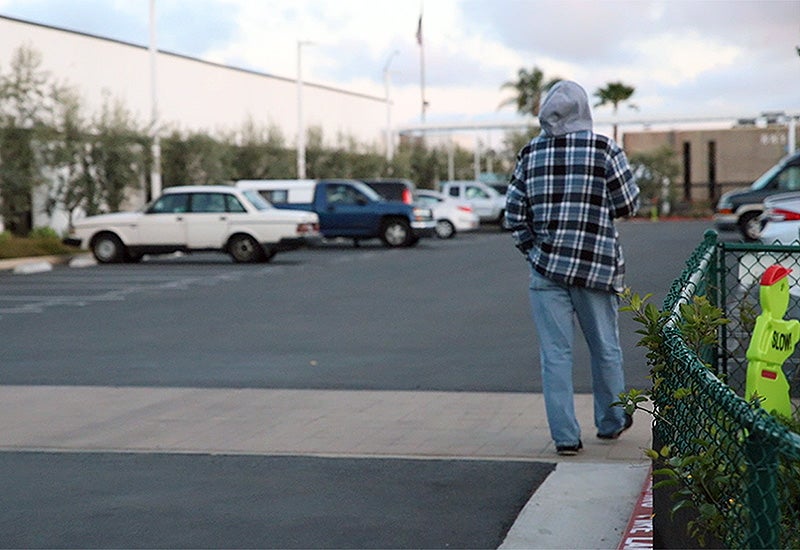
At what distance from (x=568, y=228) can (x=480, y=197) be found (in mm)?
41543

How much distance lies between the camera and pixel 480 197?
161ft

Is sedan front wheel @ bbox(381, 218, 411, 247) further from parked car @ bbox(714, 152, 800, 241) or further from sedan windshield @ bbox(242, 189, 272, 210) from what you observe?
parked car @ bbox(714, 152, 800, 241)

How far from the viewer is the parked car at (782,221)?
15.7 metres

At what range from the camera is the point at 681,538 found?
406 centimetres

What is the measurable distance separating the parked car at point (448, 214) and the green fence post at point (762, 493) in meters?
39.2

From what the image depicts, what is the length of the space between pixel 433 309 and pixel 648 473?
33.2 feet

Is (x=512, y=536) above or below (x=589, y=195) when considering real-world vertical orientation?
below

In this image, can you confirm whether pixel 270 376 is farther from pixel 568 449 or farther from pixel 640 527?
pixel 640 527

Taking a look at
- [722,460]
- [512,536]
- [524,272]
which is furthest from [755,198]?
[722,460]

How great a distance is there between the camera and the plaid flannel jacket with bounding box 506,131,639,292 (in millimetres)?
7488

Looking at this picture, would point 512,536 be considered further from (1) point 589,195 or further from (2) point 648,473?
(1) point 589,195

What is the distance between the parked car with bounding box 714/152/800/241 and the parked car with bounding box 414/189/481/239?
36.9 ft

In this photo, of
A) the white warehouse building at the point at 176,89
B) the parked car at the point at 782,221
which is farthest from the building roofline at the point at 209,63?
the parked car at the point at 782,221

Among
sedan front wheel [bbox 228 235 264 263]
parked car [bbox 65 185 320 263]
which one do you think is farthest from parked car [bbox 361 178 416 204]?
sedan front wheel [bbox 228 235 264 263]
